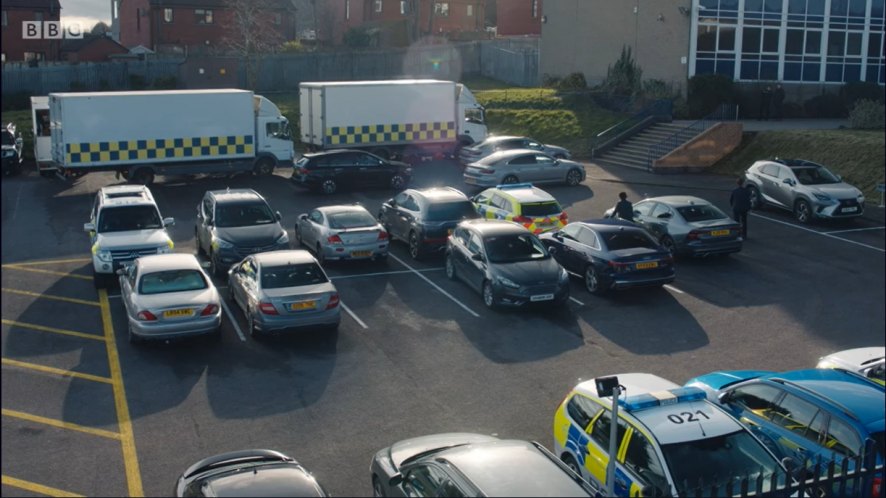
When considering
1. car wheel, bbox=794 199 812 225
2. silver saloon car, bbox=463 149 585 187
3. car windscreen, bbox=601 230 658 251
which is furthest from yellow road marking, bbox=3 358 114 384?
car wheel, bbox=794 199 812 225

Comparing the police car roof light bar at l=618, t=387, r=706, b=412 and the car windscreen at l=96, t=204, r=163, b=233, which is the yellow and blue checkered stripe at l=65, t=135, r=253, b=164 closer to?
the car windscreen at l=96, t=204, r=163, b=233

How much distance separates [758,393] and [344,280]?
405 inches

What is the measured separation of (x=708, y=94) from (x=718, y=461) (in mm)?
30345

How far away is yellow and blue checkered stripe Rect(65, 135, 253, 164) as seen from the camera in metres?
27.6

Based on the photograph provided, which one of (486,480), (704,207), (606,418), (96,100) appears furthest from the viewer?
(96,100)

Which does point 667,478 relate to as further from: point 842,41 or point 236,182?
point 842,41

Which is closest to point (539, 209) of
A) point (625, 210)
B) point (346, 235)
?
point (625, 210)

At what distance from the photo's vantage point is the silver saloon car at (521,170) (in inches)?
1099

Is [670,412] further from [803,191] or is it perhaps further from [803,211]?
[803,191]

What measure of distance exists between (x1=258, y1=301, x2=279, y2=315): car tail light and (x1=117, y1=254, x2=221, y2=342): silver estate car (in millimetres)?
686

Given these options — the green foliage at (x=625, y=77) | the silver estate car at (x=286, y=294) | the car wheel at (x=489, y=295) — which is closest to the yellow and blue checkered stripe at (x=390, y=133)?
the green foliage at (x=625, y=77)

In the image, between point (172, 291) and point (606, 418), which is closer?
point (606, 418)

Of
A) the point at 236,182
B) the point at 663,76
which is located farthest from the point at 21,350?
the point at 663,76

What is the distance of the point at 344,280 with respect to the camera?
61.7 feet
